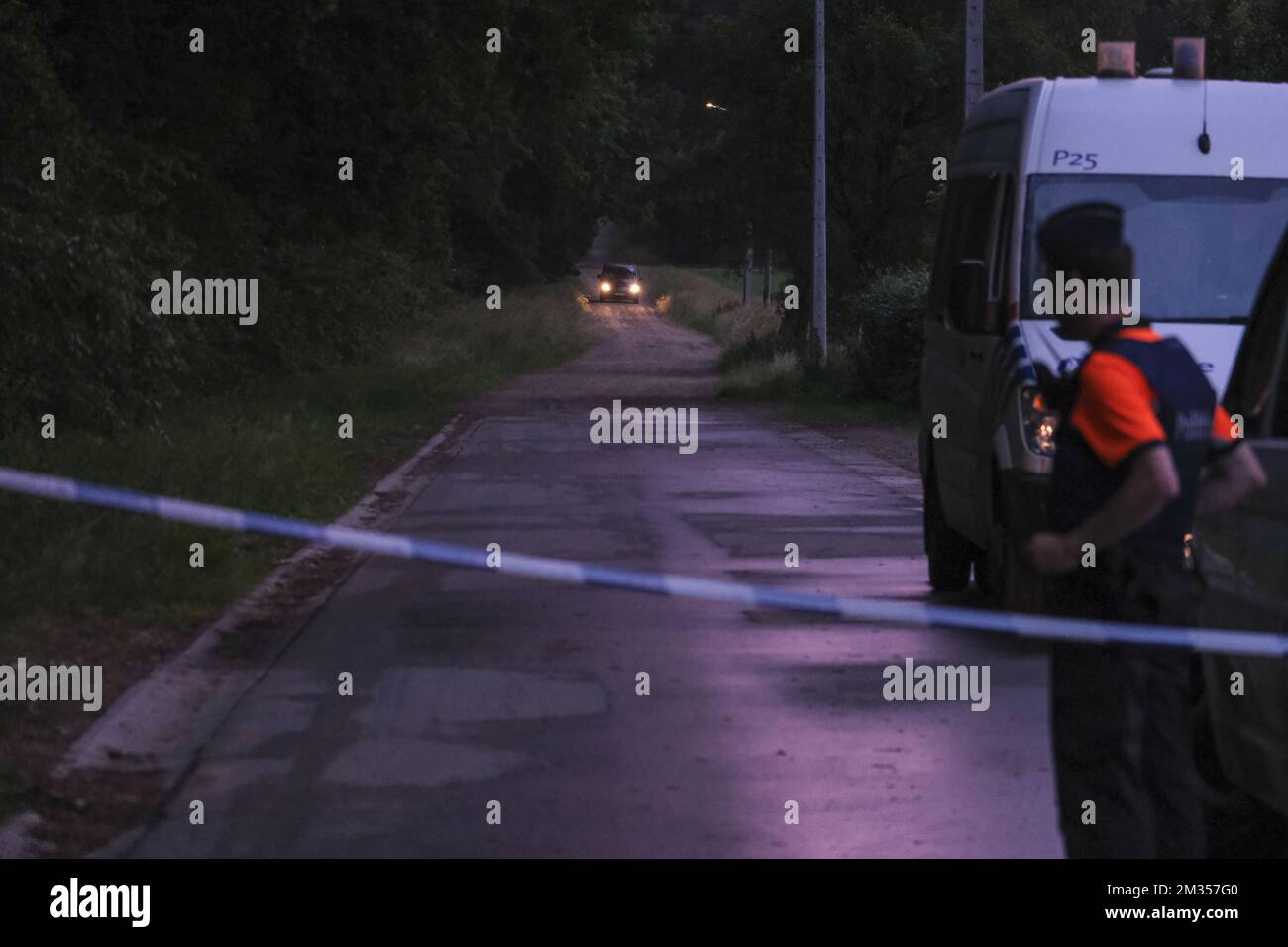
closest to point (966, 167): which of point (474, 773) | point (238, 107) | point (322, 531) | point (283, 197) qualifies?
point (474, 773)

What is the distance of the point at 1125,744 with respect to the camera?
568 cm

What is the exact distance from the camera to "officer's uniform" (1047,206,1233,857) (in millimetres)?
5680

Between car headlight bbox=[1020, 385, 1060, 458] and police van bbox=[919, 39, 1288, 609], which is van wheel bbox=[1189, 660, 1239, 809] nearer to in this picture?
car headlight bbox=[1020, 385, 1060, 458]

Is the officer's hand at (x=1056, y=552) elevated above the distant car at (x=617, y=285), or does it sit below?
above

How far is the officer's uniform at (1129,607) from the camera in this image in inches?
224

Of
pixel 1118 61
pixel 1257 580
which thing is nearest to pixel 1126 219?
pixel 1118 61

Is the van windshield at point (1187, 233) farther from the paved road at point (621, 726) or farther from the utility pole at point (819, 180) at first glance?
the utility pole at point (819, 180)

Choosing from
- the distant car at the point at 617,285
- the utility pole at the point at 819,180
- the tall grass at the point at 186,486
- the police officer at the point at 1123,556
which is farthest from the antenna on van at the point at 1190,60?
the distant car at the point at 617,285

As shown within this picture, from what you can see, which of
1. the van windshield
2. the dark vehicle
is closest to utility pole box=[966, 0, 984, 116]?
the van windshield

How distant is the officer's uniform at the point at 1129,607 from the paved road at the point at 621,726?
4.45 ft

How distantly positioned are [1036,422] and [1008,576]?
0.79 meters

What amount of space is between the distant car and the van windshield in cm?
8768
